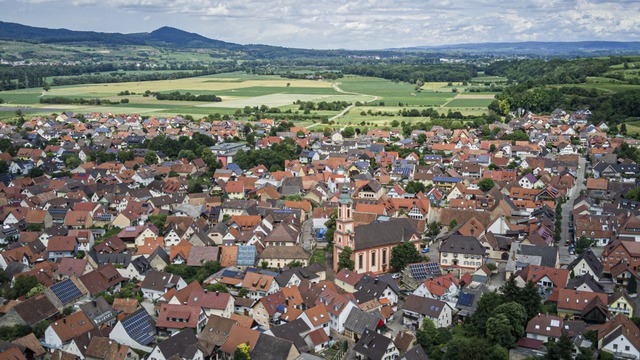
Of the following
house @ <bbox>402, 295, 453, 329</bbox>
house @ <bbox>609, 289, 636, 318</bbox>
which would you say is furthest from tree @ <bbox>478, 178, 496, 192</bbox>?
house @ <bbox>402, 295, 453, 329</bbox>

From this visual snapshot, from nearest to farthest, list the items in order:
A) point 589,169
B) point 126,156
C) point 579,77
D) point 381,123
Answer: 1. point 589,169
2. point 126,156
3. point 381,123
4. point 579,77

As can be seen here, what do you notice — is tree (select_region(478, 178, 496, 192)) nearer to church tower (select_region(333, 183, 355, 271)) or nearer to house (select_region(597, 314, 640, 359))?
church tower (select_region(333, 183, 355, 271))

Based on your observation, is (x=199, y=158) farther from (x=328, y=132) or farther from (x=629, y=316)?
(x=629, y=316)

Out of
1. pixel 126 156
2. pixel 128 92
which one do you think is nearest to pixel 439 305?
pixel 126 156

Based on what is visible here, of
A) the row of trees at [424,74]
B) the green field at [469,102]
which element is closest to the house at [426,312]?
the green field at [469,102]

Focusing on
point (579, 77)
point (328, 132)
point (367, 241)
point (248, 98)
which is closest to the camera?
point (367, 241)

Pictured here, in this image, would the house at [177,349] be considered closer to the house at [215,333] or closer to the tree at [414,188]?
the house at [215,333]

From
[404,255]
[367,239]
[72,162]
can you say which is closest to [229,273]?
[367,239]
